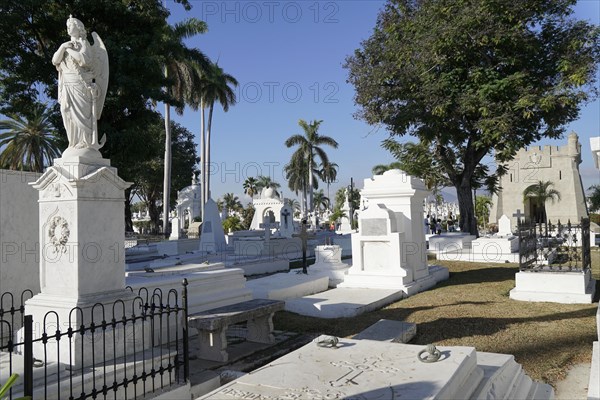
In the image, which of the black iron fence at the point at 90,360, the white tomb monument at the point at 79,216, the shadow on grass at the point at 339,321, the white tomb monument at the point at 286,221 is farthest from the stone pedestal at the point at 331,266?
the white tomb monument at the point at 286,221

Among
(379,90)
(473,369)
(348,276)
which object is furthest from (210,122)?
(473,369)

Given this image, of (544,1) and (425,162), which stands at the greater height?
(544,1)

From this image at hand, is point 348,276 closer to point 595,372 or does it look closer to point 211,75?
point 595,372

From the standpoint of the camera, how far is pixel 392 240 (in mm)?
11047

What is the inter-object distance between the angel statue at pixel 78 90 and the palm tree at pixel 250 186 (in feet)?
212

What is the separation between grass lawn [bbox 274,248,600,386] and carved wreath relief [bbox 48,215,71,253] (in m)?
3.98

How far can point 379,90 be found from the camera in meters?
22.0

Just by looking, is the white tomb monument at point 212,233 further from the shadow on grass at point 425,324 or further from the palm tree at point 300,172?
the palm tree at point 300,172

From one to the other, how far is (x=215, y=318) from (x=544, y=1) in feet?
68.0

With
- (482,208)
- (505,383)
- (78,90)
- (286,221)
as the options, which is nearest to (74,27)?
(78,90)

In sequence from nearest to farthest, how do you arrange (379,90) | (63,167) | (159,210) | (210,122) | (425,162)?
(63,167) → (379,90) → (425,162) → (210,122) → (159,210)

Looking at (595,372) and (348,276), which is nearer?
(595,372)

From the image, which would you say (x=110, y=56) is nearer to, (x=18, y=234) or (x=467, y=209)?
(x=18, y=234)

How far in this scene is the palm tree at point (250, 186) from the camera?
70.0 m
